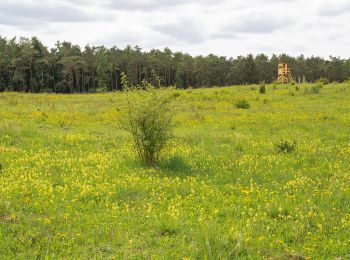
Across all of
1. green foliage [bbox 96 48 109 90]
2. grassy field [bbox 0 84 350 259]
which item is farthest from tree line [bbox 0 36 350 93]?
grassy field [bbox 0 84 350 259]

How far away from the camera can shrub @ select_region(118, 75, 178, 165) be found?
1375 cm

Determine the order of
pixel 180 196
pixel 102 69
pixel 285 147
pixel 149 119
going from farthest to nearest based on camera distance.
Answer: pixel 102 69 < pixel 285 147 < pixel 149 119 < pixel 180 196

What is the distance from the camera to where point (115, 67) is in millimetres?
103625

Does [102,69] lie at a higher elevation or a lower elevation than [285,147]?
higher

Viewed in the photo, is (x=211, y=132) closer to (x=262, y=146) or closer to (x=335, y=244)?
(x=262, y=146)

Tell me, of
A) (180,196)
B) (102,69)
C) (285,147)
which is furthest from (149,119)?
(102,69)

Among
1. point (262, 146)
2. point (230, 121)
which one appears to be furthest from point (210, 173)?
point (230, 121)

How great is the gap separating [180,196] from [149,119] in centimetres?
414

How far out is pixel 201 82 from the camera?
11856 centimetres

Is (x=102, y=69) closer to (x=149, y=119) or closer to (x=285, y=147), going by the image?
(x=285, y=147)

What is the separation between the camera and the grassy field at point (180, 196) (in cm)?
752

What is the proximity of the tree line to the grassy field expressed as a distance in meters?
65.1

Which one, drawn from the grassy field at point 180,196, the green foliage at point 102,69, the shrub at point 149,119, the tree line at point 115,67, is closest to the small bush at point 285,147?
the grassy field at point 180,196

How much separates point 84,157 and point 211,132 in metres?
7.86
